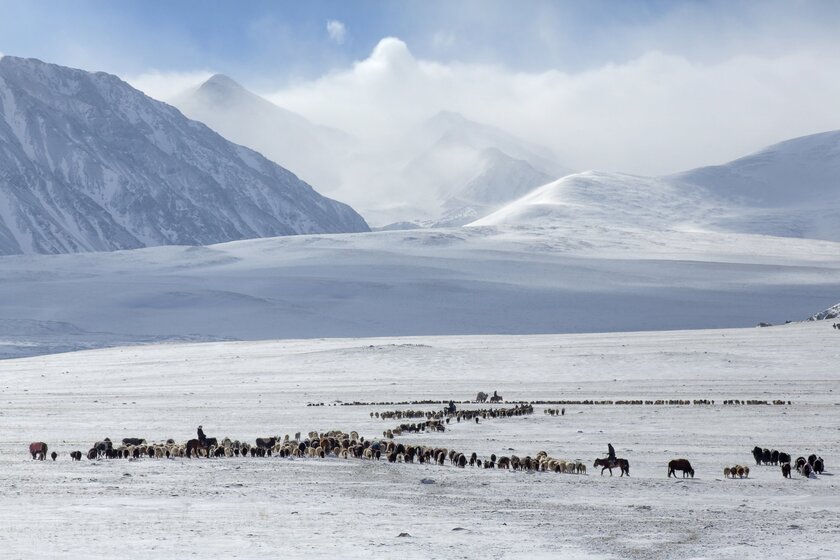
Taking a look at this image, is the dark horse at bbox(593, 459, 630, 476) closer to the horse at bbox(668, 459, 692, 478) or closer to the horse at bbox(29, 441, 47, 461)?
the horse at bbox(668, 459, 692, 478)

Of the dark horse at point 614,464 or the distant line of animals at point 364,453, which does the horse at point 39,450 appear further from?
the dark horse at point 614,464

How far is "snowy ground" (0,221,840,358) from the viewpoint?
120000 millimetres

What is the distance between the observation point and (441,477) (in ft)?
86.8

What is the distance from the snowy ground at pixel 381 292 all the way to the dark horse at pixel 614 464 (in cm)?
7810

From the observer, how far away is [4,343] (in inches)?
4134

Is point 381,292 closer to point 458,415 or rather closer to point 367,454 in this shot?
point 458,415

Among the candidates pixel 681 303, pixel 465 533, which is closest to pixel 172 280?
pixel 681 303

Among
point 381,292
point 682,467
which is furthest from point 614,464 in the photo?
point 381,292

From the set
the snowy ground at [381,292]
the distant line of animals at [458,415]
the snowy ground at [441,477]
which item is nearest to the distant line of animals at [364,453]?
the snowy ground at [441,477]

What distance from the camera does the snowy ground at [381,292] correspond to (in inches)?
4724

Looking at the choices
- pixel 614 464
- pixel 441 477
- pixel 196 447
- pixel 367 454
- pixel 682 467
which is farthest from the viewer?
pixel 367 454

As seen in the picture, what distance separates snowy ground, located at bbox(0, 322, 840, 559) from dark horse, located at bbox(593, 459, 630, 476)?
32cm

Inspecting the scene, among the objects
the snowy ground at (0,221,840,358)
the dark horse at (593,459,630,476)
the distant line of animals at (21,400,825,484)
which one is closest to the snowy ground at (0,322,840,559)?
the dark horse at (593,459,630,476)

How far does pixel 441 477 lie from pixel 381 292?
113288mm
